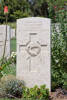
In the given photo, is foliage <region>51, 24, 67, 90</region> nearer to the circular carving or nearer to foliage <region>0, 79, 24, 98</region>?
the circular carving

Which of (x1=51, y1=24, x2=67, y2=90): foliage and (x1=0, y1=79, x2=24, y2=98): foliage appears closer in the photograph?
(x1=0, y1=79, x2=24, y2=98): foliage

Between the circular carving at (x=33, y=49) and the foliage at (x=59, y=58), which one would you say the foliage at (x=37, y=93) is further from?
the foliage at (x=59, y=58)

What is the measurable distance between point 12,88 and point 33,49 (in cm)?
101

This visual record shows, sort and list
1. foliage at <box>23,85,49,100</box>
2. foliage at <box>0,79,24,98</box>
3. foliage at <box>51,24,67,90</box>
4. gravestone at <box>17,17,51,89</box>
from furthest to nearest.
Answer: foliage at <box>51,24,67,90</box>, gravestone at <box>17,17,51,89</box>, foliage at <box>0,79,24,98</box>, foliage at <box>23,85,49,100</box>

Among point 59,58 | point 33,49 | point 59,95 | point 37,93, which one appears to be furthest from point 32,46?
point 59,95

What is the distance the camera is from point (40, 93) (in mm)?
5273

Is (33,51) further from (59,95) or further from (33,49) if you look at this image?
(59,95)

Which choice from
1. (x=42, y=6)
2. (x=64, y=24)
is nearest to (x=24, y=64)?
(x=64, y=24)

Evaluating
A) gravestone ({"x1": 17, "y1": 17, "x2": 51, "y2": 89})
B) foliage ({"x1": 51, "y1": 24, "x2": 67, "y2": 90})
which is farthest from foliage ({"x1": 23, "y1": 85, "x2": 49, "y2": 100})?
foliage ({"x1": 51, "y1": 24, "x2": 67, "y2": 90})

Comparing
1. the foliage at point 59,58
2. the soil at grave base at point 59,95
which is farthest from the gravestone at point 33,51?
the foliage at point 59,58

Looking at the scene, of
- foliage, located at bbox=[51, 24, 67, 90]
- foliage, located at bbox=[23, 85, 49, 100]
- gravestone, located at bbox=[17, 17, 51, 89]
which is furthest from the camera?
foliage, located at bbox=[51, 24, 67, 90]

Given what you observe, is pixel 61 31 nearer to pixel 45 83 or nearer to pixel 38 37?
pixel 38 37

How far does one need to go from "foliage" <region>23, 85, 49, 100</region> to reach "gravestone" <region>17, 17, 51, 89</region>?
43 centimetres

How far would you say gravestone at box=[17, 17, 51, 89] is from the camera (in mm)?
5629
